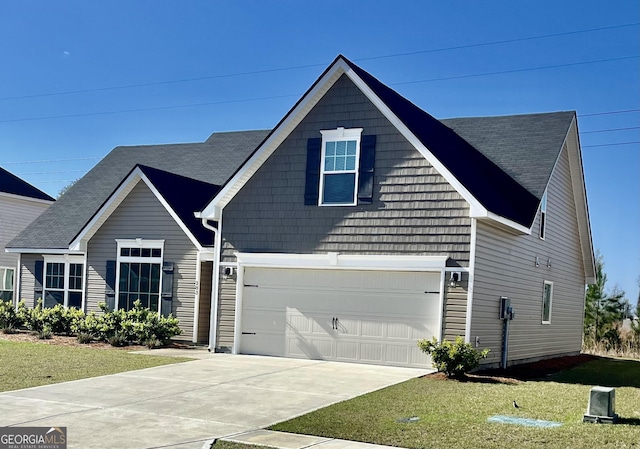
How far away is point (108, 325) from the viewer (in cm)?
1902

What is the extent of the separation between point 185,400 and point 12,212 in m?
20.8

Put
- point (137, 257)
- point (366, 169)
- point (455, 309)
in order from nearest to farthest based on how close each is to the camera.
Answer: point (455, 309) < point (366, 169) < point (137, 257)

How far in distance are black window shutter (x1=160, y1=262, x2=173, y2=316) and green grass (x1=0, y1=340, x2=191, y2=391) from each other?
254 centimetres

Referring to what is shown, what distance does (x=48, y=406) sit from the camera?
32.8ft

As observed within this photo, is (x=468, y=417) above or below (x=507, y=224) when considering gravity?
below

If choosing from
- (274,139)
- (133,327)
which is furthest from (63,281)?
(274,139)

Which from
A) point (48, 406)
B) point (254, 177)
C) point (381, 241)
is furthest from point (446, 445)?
point (254, 177)

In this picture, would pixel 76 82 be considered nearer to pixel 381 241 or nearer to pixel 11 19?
pixel 11 19

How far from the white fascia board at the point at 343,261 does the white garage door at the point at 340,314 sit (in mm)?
218

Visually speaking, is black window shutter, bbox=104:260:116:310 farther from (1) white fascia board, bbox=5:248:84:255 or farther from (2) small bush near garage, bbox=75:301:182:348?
(1) white fascia board, bbox=5:248:84:255

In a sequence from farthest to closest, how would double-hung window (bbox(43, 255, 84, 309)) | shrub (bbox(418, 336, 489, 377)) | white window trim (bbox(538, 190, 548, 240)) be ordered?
double-hung window (bbox(43, 255, 84, 309)) → white window trim (bbox(538, 190, 548, 240)) → shrub (bbox(418, 336, 489, 377))

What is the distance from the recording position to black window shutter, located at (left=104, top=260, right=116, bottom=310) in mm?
20547

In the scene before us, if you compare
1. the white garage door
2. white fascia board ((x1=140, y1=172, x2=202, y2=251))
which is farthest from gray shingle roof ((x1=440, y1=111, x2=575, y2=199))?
white fascia board ((x1=140, y1=172, x2=202, y2=251))
